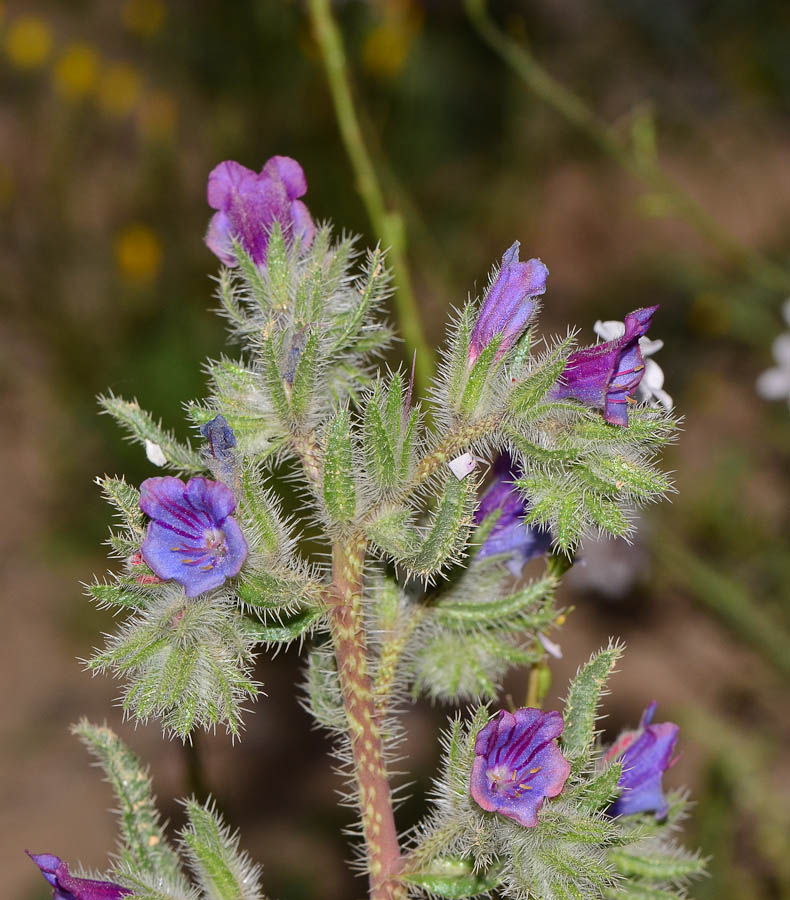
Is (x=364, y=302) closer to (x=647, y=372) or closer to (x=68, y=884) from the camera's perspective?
(x=647, y=372)

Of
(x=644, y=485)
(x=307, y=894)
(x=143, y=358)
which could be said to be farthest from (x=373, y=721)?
(x=143, y=358)

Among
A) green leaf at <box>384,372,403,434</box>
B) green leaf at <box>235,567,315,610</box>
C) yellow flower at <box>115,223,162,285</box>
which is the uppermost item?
yellow flower at <box>115,223,162,285</box>

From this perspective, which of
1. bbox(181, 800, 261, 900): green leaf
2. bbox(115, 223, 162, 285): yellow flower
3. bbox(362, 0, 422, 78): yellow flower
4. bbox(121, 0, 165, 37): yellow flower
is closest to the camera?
bbox(181, 800, 261, 900): green leaf

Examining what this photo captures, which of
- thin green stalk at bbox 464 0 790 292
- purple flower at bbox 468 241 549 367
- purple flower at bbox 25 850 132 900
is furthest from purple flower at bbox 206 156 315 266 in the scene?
thin green stalk at bbox 464 0 790 292

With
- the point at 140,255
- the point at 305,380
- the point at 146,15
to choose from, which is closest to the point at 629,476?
the point at 305,380

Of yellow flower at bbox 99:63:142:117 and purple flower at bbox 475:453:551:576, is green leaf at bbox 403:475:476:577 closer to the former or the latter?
purple flower at bbox 475:453:551:576

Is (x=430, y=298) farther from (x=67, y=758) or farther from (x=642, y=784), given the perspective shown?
(x=642, y=784)
